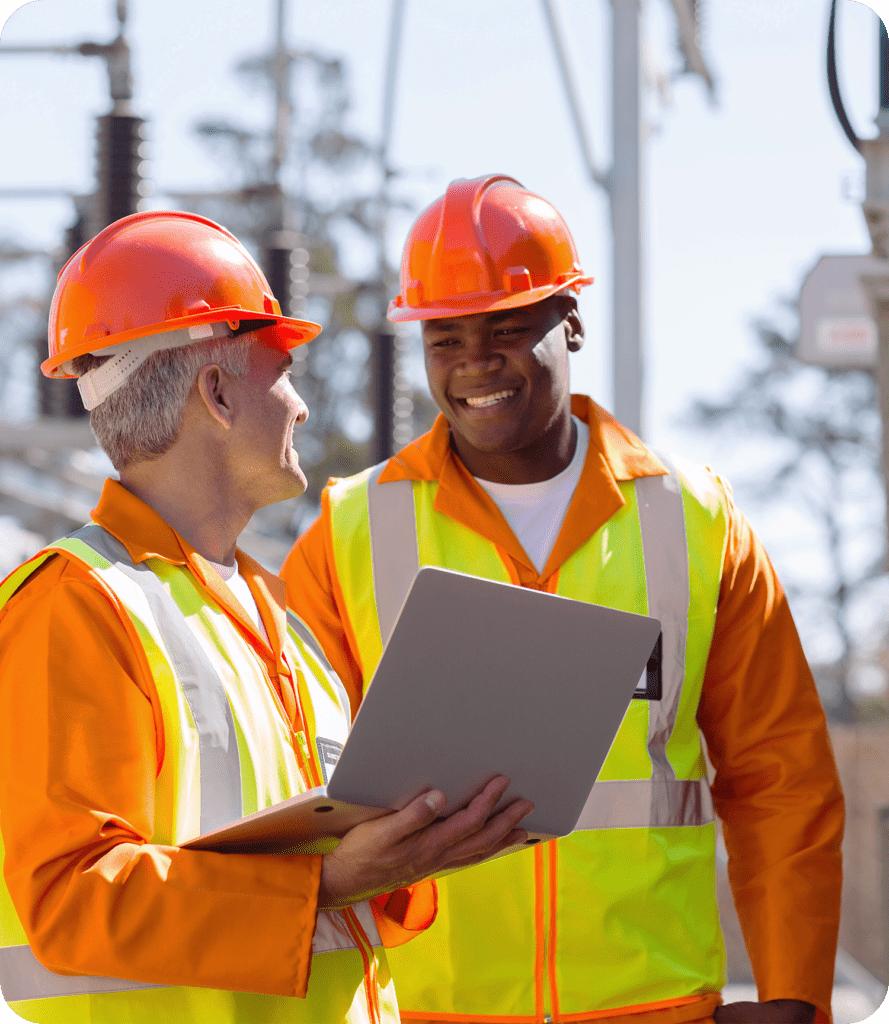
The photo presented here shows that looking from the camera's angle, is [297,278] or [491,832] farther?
[297,278]

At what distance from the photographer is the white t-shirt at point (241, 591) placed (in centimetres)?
222

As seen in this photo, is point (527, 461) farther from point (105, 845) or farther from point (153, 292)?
point (105, 845)

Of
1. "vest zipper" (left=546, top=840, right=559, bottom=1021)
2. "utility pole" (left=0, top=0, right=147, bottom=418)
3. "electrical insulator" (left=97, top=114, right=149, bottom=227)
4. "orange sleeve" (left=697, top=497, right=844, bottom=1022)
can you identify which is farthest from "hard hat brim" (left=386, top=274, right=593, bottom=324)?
"electrical insulator" (left=97, top=114, right=149, bottom=227)

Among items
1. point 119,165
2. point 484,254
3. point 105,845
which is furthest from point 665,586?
point 119,165

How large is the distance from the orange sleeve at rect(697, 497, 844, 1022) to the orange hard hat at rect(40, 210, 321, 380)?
1.30 m

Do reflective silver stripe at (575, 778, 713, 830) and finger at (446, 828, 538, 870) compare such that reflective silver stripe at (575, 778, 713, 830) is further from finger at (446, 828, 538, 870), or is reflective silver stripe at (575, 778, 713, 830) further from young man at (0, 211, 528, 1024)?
finger at (446, 828, 538, 870)

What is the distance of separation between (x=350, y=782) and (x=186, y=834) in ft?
0.93

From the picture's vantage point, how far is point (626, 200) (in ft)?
21.6

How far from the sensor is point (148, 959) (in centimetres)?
172

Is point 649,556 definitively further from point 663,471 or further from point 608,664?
point 608,664

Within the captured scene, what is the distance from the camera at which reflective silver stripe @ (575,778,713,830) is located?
2828 millimetres

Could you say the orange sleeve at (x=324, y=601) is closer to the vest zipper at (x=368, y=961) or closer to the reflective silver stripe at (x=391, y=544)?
the reflective silver stripe at (x=391, y=544)

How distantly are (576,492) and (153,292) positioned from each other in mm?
1220

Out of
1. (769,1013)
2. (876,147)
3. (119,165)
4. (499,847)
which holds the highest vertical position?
(119,165)
